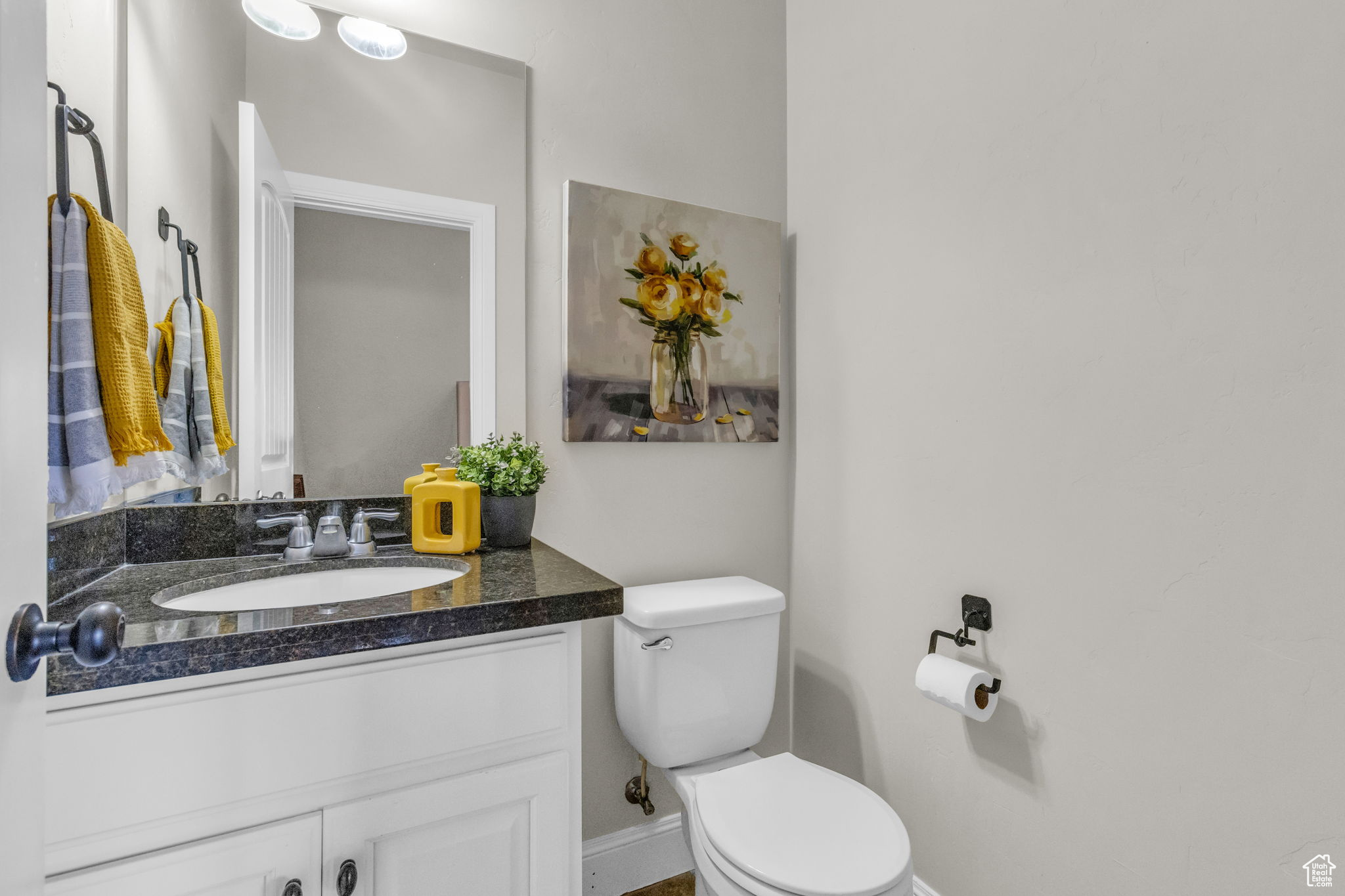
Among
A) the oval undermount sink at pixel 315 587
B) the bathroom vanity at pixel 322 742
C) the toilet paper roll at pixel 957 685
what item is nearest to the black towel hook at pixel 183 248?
the bathroom vanity at pixel 322 742

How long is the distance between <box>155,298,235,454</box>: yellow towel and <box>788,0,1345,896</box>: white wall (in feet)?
4.59

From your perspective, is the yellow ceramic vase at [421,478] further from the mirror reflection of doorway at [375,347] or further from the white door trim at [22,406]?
the white door trim at [22,406]

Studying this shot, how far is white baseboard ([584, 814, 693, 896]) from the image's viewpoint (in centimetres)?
160

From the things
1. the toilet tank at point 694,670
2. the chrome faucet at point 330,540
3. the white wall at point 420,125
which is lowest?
the toilet tank at point 694,670

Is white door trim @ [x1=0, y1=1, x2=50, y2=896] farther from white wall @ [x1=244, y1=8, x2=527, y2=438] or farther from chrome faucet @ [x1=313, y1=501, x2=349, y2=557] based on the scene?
white wall @ [x1=244, y1=8, x2=527, y2=438]

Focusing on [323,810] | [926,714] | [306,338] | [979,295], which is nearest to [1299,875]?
[926,714]

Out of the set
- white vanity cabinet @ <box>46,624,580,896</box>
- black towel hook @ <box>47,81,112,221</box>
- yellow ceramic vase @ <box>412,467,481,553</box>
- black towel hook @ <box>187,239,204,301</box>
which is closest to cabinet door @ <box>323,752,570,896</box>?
white vanity cabinet @ <box>46,624,580,896</box>

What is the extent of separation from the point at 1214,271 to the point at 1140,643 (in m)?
0.63

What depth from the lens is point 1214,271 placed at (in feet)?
3.30

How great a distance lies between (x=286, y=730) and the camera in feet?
2.43

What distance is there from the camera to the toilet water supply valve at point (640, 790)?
165 cm

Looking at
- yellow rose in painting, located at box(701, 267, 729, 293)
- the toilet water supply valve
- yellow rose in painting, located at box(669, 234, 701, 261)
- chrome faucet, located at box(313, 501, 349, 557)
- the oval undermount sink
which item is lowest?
the toilet water supply valve

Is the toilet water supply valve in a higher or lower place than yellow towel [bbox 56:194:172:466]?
lower

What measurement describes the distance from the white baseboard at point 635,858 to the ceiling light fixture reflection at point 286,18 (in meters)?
1.93
